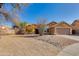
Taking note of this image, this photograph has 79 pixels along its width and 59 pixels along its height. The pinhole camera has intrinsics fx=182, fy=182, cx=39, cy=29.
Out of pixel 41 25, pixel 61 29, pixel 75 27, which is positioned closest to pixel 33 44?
pixel 41 25

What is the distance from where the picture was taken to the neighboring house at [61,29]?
5.61 ft

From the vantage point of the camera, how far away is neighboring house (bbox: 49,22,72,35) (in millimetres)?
1711

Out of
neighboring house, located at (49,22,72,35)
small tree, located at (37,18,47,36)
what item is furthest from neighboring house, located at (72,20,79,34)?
small tree, located at (37,18,47,36)

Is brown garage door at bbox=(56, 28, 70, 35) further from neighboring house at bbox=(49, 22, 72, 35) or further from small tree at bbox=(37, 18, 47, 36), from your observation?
small tree at bbox=(37, 18, 47, 36)

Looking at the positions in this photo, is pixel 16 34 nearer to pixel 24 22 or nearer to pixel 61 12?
pixel 24 22

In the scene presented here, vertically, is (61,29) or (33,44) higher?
(61,29)

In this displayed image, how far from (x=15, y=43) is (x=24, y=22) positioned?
0.22 metres

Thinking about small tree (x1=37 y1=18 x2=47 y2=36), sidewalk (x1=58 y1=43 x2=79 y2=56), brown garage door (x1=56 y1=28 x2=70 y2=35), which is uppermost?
small tree (x1=37 y1=18 x2=47 y2=36)

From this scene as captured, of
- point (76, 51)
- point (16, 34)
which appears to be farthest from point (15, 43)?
point (76, 51)

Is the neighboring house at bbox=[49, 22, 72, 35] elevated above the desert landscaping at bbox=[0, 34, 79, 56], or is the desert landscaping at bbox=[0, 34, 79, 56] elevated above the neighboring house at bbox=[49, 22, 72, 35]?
the neighboring house at bbox=[49, 22, 72, 35]

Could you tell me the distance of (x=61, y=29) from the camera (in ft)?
5.65

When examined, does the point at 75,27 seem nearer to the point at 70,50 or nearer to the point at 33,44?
the point at 70,50

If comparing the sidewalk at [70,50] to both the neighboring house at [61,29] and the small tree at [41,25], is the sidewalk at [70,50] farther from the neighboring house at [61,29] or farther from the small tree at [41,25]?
the small tree at [41,25]

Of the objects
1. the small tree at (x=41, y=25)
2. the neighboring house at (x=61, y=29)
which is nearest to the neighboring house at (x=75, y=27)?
the neighboring house at (x=61, y=29)
